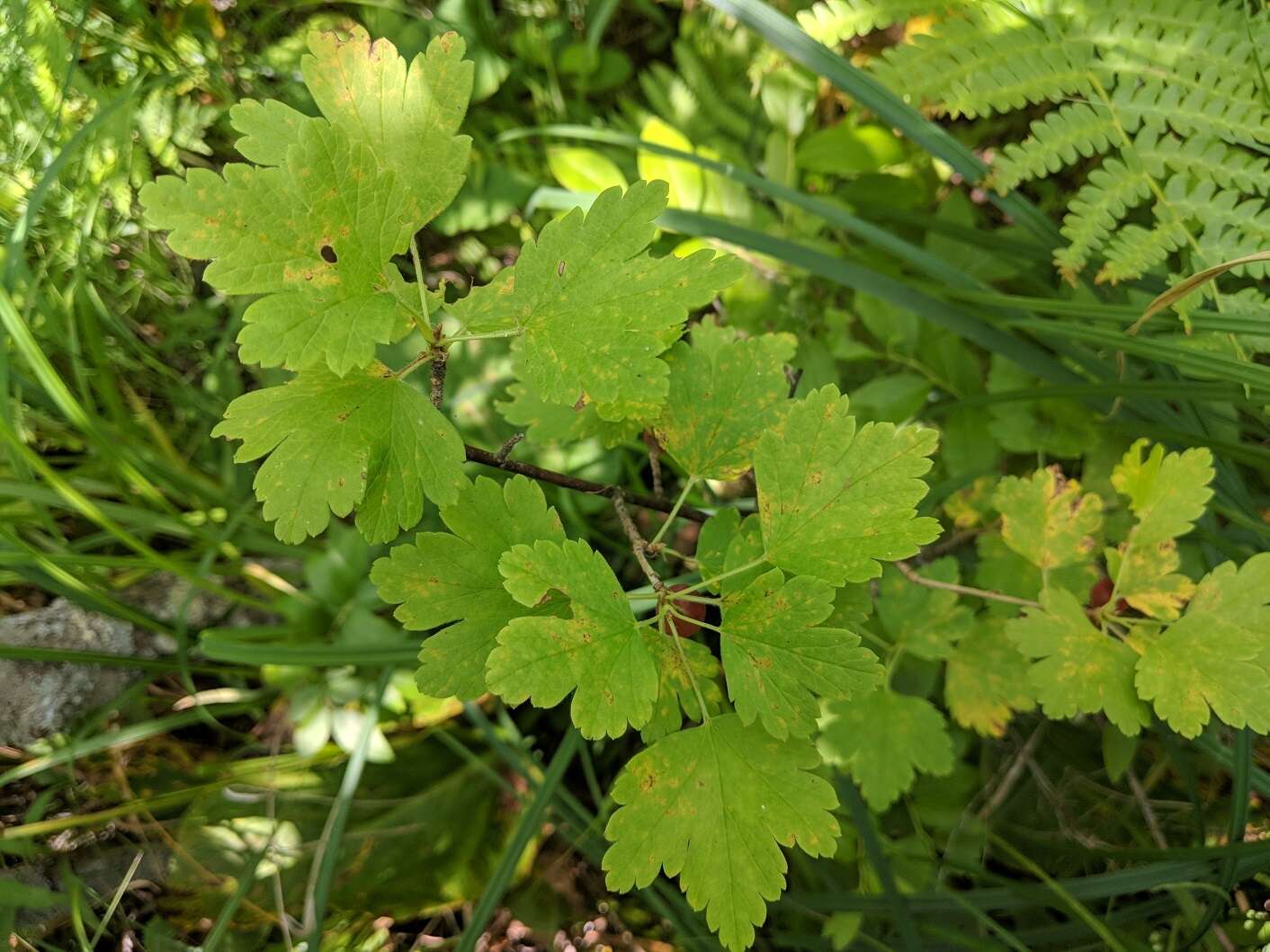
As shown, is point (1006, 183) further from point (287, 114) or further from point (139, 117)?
point (139, 117)

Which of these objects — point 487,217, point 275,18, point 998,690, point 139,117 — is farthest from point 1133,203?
point 139,117

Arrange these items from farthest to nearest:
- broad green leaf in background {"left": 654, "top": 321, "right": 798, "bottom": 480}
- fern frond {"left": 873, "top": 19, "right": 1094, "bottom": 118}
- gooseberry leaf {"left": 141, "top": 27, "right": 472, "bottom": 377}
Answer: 1. fern frond {"left": 873, "top": 19, "right": 1094, "bottom": 118}
2. broad green leaf in background {"left": 654, "top": 321, "right": 798, "bottom": 480}
3. gooseberry leaf {"left": 141, "top": 27, "right": 472, "bottom": 377}

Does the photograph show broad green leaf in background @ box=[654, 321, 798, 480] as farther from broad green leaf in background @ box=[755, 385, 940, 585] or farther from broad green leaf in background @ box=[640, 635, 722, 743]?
broad green leaf in background @ box=[640, 635, 722, 743]

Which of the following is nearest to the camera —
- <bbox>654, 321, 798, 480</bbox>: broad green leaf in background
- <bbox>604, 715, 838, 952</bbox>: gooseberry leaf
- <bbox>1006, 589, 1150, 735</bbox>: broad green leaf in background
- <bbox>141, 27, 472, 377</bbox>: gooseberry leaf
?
<bbox>141, 27, 472, 377</bbox>: gooseberry leaf

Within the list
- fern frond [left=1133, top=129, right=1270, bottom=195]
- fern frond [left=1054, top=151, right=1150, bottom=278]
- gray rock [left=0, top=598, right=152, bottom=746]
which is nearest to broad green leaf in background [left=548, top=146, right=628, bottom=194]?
fern frond [left=1054, top=151, right=1150, bottom=278]

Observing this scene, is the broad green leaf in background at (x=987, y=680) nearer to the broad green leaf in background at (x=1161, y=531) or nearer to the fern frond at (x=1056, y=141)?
the broad green leaf in background at (x=1161, y=531)

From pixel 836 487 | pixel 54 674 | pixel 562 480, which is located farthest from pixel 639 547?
pixel 54 674
